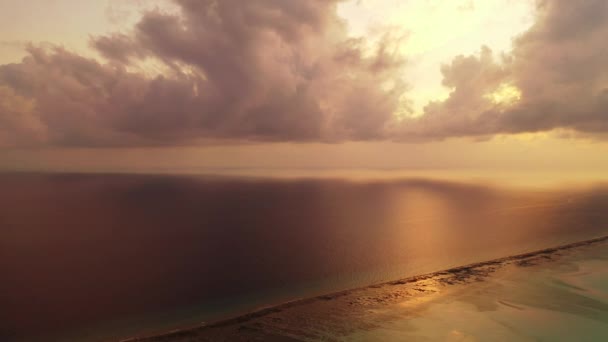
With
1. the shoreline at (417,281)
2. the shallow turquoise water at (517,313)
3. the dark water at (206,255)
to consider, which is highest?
→ the dark water at (206,255)

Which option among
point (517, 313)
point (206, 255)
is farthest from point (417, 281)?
point (206, 255)

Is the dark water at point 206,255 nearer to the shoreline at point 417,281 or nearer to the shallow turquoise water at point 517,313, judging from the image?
the shoreline at point 417,281

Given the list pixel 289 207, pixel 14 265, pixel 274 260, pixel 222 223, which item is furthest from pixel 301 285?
pixel 289 207

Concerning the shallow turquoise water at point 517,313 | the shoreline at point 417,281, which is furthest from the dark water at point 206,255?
the shallow turquoise water at point 517,313

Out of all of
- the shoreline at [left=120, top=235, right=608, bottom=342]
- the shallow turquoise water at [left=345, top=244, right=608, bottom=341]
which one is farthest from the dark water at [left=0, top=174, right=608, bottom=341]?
the shallow turquoise water at [left=345, top=244, right=608, bottom=341]

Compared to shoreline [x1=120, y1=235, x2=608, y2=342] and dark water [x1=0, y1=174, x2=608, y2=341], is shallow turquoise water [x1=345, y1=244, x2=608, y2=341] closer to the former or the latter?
shoreline [x1=120, y1=235, x2=608, y2=342]

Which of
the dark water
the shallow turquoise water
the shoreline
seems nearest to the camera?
the shallow turquoise water
